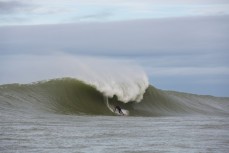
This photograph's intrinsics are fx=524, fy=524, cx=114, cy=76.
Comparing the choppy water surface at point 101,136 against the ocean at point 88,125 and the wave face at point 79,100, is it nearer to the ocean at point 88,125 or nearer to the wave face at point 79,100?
the ocean at point 88,125

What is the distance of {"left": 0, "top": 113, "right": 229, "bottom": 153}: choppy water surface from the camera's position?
11.1 meters

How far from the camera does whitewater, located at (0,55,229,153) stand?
11.5 meters

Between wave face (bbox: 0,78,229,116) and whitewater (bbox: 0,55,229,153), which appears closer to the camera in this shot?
whitewater (bbox: 0,55,229,153)

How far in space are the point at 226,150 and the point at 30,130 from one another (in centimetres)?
507

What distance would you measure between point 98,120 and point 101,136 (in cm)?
468

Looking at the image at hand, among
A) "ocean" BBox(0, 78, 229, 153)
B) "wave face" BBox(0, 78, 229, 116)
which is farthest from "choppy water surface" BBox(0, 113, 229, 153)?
"wave face" BBox(0, 78, 229, 116)

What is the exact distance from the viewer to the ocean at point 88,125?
11.3 metres

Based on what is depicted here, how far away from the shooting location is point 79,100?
23797 mm

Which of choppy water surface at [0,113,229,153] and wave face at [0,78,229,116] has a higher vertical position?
choppy water surface at [0,113,229,153]

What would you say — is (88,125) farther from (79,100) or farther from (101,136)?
(79,100)

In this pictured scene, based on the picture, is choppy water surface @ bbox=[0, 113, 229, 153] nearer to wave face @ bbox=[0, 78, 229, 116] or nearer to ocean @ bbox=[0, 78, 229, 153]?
ocean @ bbox=[0, 78, 229, 153]

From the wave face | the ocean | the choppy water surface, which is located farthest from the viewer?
the wave face

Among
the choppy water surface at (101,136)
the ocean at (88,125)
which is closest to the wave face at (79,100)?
the ocean at (88,125)

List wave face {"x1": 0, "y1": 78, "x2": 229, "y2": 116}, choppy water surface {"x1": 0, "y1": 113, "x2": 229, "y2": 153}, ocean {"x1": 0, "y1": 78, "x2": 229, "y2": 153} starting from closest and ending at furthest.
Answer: choppy water surface {"x1": 0, "y1": 113, "x2": 229, "y2": 153} < ocean {"x1": 0, "y1": 78, "x2": 229, "y2": 153} < wave face {"x1": 0, "y1": 78, "x2": 229, "y2": 116}
